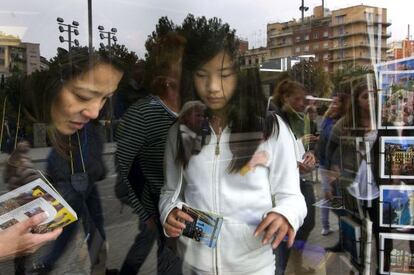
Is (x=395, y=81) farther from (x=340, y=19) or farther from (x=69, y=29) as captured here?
(x=69, y=29)

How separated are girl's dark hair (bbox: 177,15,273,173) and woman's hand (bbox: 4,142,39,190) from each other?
1.98 feet

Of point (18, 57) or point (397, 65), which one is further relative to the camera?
point (397, 65)

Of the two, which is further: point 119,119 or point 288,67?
point 288,67

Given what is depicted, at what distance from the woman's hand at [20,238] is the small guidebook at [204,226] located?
58cm

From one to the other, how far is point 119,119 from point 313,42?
3.26 ft

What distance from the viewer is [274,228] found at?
5.74ft

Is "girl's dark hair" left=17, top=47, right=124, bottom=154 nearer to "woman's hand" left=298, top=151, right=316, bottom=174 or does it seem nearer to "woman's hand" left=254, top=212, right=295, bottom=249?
"woman's hand" left=254, top=212, right=295, bottom=249

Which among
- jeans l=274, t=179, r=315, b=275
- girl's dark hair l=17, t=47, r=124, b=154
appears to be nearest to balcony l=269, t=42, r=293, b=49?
jeans l=274, t=179, r=315, b=275

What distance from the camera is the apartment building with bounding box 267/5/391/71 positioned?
207cm

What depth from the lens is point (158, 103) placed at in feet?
6.26

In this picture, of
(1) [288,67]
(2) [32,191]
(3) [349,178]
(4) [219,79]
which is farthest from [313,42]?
(2) [32,191]

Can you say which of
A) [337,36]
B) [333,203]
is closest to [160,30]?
[337,36]

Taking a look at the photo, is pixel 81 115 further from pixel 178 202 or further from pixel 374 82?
pixel 374 82

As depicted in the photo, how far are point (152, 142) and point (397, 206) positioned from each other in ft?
4.05
